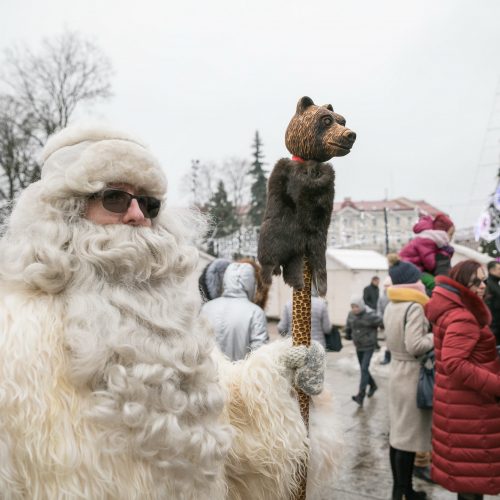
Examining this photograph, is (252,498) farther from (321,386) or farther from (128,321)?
(128,321)

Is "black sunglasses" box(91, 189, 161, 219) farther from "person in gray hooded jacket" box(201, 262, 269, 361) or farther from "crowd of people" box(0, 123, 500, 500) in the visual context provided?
"person in gray hooded jacket" box(201, 262, 269, 361)

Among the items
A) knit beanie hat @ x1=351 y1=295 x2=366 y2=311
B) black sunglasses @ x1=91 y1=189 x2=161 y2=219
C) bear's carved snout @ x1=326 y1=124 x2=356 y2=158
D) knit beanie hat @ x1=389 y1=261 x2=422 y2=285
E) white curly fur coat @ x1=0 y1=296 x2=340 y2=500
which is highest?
bear's carved snout @ x1=326 y1=124 x2=356 y2=158

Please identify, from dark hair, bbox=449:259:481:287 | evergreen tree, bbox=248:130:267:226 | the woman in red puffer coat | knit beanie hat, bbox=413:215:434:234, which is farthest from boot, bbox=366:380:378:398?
evergreen tree, bbox=248:130:267:226

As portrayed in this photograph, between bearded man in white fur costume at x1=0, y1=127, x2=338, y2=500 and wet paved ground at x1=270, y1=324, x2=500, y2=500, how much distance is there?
0.88 meters

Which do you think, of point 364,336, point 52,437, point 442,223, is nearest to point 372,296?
point 364,336

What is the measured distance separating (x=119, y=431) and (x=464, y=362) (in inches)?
90.6

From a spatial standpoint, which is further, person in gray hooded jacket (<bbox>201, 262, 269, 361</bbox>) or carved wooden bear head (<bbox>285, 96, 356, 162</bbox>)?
person in gray hooded jacket (<bbox>201, 262, 269, 361</bbox>)

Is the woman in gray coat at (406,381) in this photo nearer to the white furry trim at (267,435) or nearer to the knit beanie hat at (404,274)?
the knit beanie hat at (404,274)

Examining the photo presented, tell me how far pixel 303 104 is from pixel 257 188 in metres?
35.4

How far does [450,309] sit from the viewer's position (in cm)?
310

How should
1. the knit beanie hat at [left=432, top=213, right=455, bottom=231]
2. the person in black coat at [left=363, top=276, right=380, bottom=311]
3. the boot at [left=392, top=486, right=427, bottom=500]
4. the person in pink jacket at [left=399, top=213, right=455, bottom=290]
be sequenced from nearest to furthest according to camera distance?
the boot at [left=392, top=486, right=427, bottom=500], the person in pink jacket at [left=399, top=213, right=455, bottom=290], the knit beanie hat at [left=432, top=213, right=455, bottom=231], the person in black coat at [left=363, top=276, right=380, bottom=311]

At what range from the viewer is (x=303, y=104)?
195 centimetres

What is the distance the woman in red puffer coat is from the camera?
296 cm

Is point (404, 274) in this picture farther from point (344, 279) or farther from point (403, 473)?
point (344, 279)
